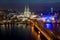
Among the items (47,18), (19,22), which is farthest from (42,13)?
(19,22)

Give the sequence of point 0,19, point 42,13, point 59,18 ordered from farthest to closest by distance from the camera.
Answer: point 59,18 → point 0,19 → point 42,13

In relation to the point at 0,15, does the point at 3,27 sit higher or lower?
lower

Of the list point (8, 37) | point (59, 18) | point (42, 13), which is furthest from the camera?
point (59, 18)

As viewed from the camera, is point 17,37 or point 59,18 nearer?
point 17,37

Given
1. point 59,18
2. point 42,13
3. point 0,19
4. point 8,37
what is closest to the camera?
point 8,37

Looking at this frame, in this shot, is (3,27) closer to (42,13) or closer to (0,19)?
(0,19)

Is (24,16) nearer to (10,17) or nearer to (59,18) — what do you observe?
(10,17)

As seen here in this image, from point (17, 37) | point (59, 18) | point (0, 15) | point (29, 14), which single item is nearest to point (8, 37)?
point (17, 37)

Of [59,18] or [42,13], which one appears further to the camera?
[59,18]

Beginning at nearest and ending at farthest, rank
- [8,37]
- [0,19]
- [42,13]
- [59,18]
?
[8,37] < [42,13] < [0,19] < [59,18]
